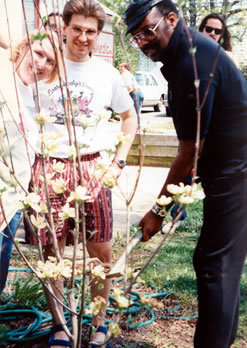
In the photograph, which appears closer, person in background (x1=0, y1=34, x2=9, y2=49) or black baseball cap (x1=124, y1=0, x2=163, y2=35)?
black baseball cap (x1=124, y1=0, x2=163, y2=35)

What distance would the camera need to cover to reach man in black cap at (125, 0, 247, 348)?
1.64 m

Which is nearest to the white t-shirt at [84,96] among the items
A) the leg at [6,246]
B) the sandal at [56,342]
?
the leg at [6,246]

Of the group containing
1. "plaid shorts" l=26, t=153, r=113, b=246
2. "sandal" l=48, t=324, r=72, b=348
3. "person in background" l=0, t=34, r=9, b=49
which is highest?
"person in background" l=0, t=34, r=9, b=49

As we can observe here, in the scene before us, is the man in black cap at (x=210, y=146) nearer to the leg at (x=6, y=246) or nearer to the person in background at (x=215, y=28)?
the leg at (x=6, y=246)

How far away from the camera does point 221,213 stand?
72.2 inches

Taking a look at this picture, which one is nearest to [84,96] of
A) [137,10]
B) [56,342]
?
[137,10]

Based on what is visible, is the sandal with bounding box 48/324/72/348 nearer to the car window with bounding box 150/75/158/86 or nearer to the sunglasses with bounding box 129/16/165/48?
the sunglasses with bounding box 129/16/165/48

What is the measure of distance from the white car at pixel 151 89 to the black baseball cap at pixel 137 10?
18.4 m

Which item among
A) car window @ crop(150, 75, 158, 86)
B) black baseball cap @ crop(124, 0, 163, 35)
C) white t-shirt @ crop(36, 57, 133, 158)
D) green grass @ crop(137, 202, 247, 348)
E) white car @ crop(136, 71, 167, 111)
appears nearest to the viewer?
black baseball cap @ crop(124, 0, 163, 35)

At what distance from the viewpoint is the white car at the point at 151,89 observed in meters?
20.0

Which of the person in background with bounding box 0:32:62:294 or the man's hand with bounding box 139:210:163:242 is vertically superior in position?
the person in background with bounding box 0:32:62:294

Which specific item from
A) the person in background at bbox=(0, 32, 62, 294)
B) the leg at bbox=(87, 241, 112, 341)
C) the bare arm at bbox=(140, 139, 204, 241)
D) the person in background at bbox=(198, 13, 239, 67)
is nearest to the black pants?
the bare arm at bbox=(140, 139, 204, 241)

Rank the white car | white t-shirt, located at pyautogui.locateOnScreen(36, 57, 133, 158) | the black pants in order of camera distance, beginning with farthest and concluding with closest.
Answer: the white car, white t-shirt, located at pyautogui.locateOnScreen(36, 57, 133, 158), the black pants

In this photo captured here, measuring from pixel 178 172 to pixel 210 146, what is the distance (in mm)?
172
